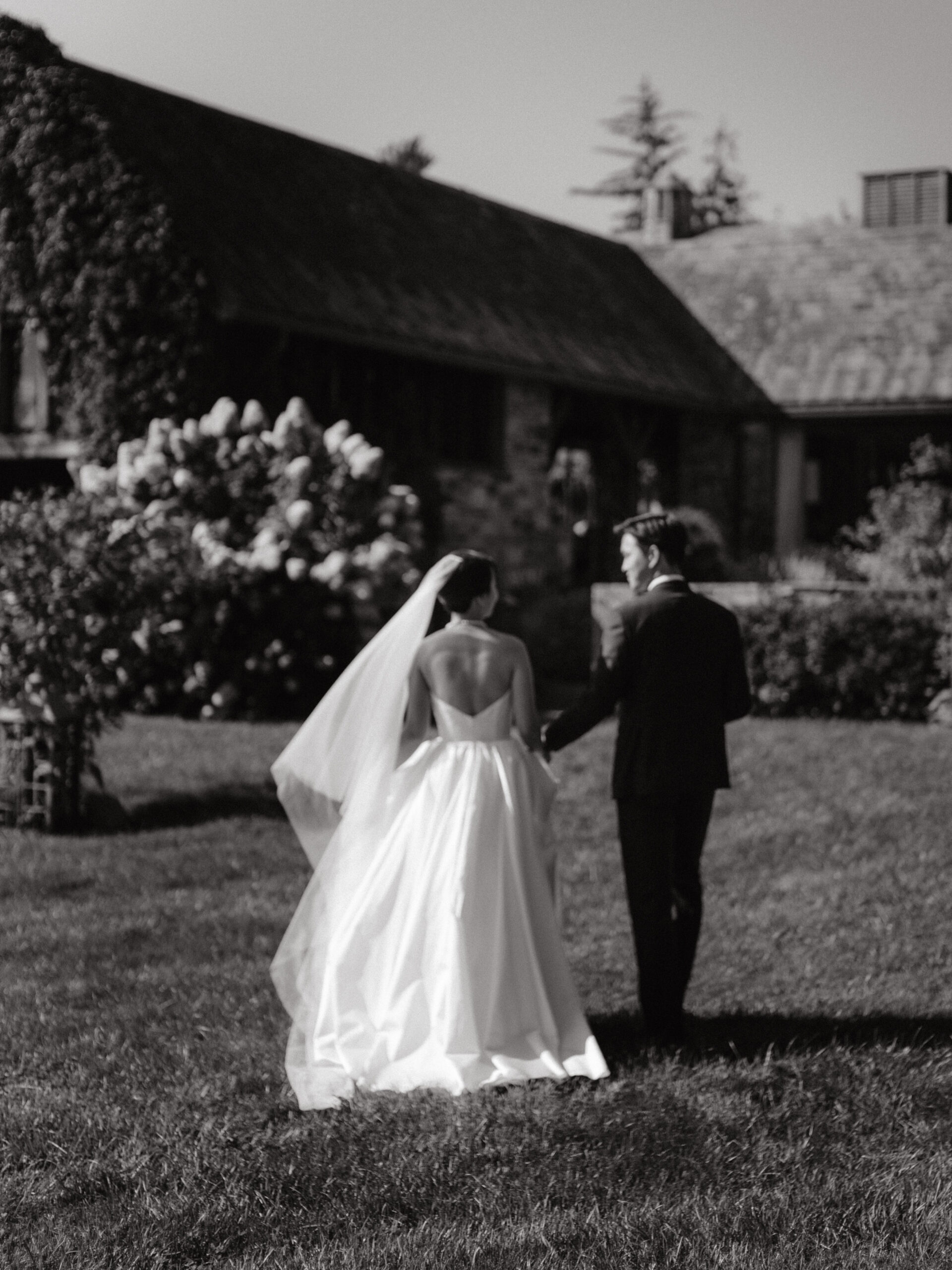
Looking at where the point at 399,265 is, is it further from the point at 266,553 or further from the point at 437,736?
the point at 437,736

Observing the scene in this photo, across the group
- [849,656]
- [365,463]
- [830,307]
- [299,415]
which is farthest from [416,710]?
[830,307]

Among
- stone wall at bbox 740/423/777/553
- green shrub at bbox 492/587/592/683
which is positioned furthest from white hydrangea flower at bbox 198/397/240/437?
stone wall at bbox 740/423/777/553

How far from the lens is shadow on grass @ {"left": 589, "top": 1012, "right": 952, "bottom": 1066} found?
229 inches

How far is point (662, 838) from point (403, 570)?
8.25m

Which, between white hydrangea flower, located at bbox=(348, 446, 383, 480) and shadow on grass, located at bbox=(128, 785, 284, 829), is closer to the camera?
shadow on grass, located at bbox=(128, 785, 284, 829)

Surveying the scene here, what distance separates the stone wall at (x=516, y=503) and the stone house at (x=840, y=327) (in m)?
3.78

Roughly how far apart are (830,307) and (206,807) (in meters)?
15.0

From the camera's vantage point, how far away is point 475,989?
17.9ft

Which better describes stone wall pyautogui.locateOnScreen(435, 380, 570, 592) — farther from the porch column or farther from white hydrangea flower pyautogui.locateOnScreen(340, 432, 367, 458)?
the porch column

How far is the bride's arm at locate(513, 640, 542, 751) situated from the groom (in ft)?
0.27

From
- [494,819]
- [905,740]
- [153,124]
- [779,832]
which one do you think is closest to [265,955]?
[494,819]

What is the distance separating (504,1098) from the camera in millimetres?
5176

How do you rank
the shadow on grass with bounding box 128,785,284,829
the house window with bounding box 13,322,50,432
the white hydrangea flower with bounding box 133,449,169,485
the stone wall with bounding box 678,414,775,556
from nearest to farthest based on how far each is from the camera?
1. the shadow on grass with bounding box 128,785,284,829
2. the white hydrangea flower with bounding box 133,449,169,485
3. the house window with bounding box 13,322,50,432
4. the stone wall with bounding box 678,414,775,556

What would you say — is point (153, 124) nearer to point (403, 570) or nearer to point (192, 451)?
point (192, 451)
